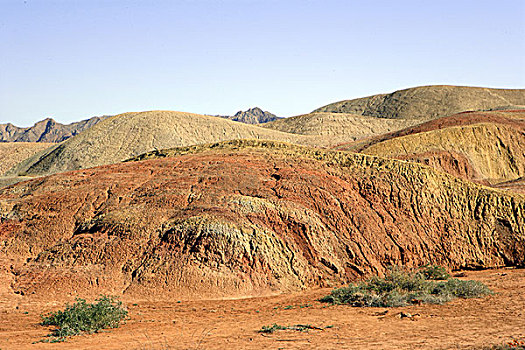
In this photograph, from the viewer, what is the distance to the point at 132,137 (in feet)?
212

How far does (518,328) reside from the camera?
1055cm

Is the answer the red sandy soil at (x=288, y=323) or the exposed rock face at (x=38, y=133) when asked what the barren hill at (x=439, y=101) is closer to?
the red sandy soil at (x=288, y=323)

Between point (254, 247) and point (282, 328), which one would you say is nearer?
point (282, 328)

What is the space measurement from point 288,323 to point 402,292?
4.13 meters

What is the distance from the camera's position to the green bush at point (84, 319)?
11.0 meters

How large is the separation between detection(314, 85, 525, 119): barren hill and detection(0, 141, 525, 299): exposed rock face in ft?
284

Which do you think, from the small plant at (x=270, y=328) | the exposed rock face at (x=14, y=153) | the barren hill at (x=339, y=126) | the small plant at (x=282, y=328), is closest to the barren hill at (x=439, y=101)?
the barren hill at (x=339, y=126)

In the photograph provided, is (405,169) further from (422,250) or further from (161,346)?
(161,346)

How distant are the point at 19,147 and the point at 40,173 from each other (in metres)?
25.8

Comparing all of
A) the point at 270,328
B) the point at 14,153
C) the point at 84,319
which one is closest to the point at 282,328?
the point at 270,328

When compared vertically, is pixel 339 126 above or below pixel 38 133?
below

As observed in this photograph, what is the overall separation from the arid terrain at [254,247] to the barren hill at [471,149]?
772 inches

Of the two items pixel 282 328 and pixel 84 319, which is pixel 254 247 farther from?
pixel 84 319

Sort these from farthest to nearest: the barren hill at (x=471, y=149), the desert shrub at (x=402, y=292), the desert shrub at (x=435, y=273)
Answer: the barren hill at (x=471, y=149) < the desert shrub at (x=435, y=273) < the desert shrub at (x=402, y=292)
